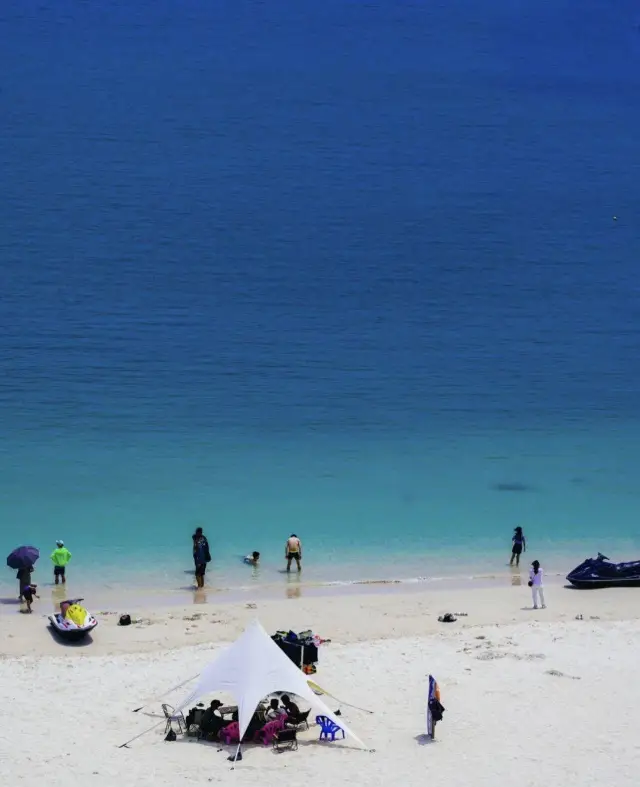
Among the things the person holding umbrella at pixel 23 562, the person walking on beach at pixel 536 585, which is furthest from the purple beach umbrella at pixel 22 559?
the person walking on beach at pixel 536 585

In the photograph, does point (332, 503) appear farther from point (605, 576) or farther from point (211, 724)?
point (211, 724)

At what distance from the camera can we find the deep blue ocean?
34.3 metres

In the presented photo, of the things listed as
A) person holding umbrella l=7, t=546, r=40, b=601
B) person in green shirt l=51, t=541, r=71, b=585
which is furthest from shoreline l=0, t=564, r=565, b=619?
person holding umbrella l=7, t=546, r=40, b=601

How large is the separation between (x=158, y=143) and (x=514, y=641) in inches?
1686

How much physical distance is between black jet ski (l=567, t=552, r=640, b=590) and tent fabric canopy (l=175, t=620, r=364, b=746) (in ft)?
33.0

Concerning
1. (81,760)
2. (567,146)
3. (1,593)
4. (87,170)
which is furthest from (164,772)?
Result: (567,146)

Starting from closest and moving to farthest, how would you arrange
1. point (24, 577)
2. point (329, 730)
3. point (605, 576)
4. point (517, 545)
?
1. point (329, 730)
2. point (24, 577)
3. point (605, 576)
4. point (517, 545)

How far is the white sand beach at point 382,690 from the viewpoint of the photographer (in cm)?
1670

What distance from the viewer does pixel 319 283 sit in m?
53.2

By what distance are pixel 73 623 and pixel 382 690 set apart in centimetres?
607

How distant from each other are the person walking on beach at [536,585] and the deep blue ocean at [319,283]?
399 centimetres

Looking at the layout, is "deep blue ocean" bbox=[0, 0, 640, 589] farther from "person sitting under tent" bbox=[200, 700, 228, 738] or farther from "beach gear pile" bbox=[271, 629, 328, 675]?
"person sitting under tent" bbox=[200, 700, 228, 738]

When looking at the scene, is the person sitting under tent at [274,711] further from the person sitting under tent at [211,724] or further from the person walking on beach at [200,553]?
the person walking on beach at [200,553]

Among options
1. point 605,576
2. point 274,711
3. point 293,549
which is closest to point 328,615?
point 293,549
